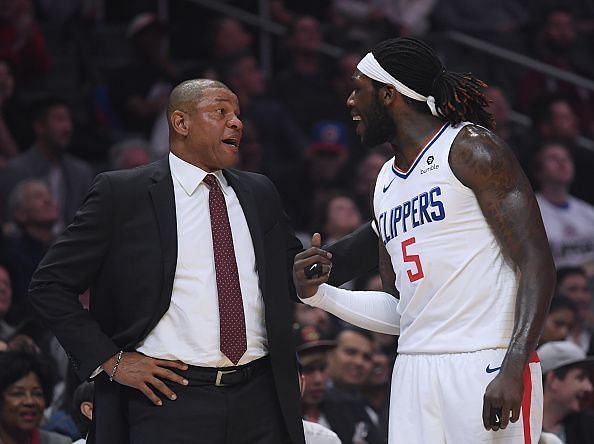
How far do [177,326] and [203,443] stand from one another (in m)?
0.43

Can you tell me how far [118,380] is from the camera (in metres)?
4.65

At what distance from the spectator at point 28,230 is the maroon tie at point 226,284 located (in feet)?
12.4

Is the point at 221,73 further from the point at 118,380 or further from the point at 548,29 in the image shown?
the point at 118,380

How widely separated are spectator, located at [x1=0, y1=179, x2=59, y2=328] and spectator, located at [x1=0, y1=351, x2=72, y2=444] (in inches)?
84.0

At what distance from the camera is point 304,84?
37.8 feet

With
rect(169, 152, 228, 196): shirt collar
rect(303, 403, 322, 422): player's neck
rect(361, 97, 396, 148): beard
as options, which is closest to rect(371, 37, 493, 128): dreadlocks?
rect(361, 97, 396, 148): beard

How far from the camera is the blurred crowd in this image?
293 inches

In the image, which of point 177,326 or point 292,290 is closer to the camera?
point 177,326

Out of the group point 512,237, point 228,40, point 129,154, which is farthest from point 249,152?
point 512,237

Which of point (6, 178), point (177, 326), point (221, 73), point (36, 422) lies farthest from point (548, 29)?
point (177, 326)

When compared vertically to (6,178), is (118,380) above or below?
below

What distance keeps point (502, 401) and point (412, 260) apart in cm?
64

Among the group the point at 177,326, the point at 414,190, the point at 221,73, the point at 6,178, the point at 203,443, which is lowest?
the point at 203,443

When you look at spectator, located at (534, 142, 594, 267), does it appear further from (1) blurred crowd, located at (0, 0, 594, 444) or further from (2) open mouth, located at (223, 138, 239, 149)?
(2) open mouth, located at (223, 138, 239, 149)
